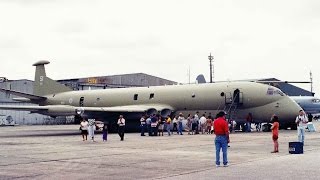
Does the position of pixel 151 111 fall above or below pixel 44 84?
below

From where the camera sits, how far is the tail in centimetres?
4319

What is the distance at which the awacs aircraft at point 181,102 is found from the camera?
105 ft

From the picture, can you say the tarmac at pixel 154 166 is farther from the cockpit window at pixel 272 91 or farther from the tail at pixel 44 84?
the tail at pixel 44 84

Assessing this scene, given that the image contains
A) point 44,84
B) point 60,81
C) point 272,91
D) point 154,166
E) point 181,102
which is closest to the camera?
point 154,166

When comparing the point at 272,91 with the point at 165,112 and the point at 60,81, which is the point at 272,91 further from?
the point at 60,81

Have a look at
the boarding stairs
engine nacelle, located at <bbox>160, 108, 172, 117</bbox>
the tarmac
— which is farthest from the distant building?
the tarmac

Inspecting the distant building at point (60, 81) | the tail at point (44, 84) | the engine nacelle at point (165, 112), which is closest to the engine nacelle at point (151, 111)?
the engine nacelle at point (165, 112)

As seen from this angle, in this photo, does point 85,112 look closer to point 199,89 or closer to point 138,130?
Result: point 138,130

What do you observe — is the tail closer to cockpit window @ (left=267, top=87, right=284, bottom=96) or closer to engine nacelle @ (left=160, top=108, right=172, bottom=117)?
engine nacelle @ (left=160, top=108, right=172, bottom=117)

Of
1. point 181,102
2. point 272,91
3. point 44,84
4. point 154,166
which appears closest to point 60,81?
point 44,84

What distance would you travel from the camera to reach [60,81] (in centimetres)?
7288

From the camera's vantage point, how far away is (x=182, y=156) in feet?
51.8

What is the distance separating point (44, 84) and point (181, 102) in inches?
600

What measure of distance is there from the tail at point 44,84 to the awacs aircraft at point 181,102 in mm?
1606
